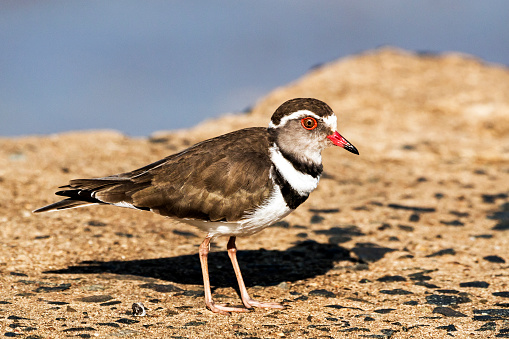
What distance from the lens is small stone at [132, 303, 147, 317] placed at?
6934mm

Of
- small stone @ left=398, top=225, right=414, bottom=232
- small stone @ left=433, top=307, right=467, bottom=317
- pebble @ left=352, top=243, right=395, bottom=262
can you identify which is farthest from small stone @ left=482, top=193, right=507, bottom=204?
small stone @ left=433, top=307, right=467, bottom=317

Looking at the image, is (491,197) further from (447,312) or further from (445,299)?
(447,312)

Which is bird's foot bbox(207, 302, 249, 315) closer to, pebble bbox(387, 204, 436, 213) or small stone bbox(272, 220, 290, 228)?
small stone bbox(272, 220, 290, 228)

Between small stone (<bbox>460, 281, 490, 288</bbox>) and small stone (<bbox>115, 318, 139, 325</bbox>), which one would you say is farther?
small stone (<bbox>460, 281, 490, 288</bbox>)

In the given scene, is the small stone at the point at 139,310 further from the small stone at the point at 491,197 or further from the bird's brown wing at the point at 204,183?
the small stone at the point at 491,197

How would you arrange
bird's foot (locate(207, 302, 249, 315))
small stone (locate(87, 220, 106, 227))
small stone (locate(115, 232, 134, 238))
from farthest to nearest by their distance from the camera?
small stone (locate(87, 220, 106, 227)), small stone (locate(115, 232, 134, 238)), bird's foot (locate(207, 302, 249, 315))

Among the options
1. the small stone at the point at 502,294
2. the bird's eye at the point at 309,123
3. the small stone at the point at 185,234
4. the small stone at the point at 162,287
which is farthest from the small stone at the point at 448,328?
the small stone at the point at 185,234

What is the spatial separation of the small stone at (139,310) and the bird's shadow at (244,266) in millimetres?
1127

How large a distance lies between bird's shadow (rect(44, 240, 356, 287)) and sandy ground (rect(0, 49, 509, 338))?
1.2 inches

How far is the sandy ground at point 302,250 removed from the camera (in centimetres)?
688

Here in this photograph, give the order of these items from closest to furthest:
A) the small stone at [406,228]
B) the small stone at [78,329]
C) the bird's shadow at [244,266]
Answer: the small stone at [78,329], the bird's shadow at [244,266], the small stone at [406,228]

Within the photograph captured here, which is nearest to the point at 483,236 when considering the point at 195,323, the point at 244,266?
the point at 244,266

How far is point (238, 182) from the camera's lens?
712cm

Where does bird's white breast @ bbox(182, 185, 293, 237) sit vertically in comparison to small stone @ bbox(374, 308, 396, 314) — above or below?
above
